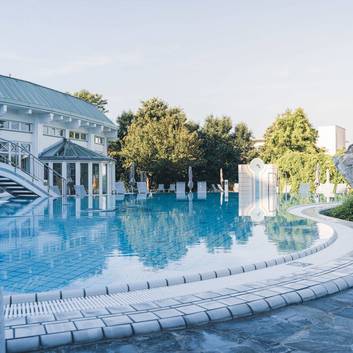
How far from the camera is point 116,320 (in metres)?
3.57

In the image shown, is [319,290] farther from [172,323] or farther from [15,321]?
[15,321]

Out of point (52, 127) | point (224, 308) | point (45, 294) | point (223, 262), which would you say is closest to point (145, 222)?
point (223, 262)

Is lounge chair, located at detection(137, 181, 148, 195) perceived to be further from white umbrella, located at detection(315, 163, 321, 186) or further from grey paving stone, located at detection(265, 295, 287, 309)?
grey paving stone, located at detection(265, 295, 287, 309)

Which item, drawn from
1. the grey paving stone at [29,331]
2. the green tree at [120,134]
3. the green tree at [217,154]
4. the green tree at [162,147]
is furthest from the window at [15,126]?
the grey paving stone at [29,331]

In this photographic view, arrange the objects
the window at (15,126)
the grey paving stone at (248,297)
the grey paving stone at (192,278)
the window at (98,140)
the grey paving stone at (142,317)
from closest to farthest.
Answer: the grey paving stone at (142,317) → the grey paving stone at (248,297) → the grey paving stone at (192,278) → the window at (15,126) → the window at (98,140)

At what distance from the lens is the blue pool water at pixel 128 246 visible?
5785mm

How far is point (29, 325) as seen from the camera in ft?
11.5

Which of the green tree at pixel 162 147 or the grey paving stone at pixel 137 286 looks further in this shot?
the green tree at pixel 162 147

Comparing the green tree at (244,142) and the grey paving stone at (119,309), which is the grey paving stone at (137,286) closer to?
the grey paving stone at (119,309)

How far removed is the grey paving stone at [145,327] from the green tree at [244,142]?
112ft

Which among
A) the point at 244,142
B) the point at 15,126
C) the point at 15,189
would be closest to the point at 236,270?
the point at 15,189

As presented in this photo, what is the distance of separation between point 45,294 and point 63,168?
843 inches

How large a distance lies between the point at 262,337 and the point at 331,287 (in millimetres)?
1586

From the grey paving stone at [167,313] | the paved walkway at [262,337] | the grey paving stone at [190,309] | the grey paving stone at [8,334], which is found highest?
the grey paving stone at [190,309]
